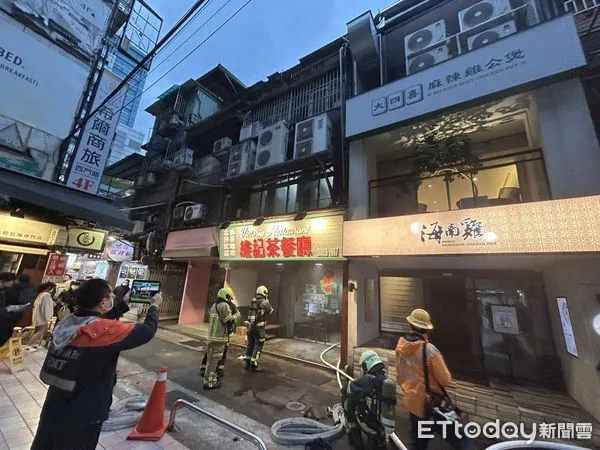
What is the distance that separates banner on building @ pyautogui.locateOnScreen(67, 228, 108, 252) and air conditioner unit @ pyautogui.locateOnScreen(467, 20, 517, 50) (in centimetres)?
1355

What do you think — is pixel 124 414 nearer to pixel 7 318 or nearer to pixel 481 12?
pixel 7 318

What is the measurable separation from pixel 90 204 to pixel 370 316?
8.56m

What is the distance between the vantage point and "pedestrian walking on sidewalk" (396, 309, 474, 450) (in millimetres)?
3623

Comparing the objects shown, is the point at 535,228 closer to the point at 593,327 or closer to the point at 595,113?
the point at 593,327

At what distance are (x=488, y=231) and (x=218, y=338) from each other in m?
7.07

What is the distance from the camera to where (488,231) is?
5422 millimetres

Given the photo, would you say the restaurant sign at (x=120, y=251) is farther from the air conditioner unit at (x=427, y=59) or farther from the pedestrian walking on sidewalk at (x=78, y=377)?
the air conditioner unit at (x=427, y=59)

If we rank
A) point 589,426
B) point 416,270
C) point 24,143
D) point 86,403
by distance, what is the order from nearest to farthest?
1. point 86,403
2. point 589,426
3. point 24,143
4. point 416,270

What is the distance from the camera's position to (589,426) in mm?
4457

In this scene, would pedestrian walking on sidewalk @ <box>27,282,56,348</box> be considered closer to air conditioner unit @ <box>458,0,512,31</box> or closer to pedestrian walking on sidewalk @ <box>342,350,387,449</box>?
pedestrian walking on sidewalk @ <box>342,350,387,449</box>

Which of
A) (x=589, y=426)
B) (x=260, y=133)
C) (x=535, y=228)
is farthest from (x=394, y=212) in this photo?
(x=260, y=133)

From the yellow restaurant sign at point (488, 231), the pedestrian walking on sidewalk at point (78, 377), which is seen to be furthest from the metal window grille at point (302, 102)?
the pedestrian walking on sidewalk at point (78, 377)

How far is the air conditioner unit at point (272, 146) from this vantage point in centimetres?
1144

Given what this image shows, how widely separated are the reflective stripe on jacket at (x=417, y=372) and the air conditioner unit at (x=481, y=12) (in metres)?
10.6
